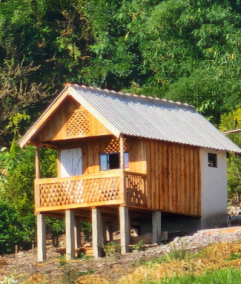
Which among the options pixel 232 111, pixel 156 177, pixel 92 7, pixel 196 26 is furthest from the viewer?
pixel 92 7

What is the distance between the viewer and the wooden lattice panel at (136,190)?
31.1 meters

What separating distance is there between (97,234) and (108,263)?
134 inches

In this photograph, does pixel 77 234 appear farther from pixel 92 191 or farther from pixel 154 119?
pixel 154 119

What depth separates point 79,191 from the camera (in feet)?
104

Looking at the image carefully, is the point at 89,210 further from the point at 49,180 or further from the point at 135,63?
the point at 135,63

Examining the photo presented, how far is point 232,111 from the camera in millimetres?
42562

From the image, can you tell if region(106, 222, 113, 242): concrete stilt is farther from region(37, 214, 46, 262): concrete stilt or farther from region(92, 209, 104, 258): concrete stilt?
region(92, 209, 104, 258): concrete stilt

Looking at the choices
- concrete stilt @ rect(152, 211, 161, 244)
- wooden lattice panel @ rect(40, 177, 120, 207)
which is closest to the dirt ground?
concrete stilt @ rect(152, 211, 161, 244)

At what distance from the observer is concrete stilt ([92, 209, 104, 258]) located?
3098cm

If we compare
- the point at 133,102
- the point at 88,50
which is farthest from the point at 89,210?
the point at 88,50

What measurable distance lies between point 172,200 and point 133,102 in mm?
3661

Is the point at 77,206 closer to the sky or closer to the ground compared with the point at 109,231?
closer to the sky

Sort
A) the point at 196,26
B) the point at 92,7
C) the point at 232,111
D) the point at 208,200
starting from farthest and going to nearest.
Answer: the point at 92,7, the point at 196,26, the point at 232,111, the point at 208,200

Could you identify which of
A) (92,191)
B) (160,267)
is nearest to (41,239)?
(92,191)
